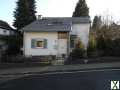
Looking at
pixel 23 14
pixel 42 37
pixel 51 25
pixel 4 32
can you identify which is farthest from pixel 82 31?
pixel 23 14

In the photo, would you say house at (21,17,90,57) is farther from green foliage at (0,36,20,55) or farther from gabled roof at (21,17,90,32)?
green foliage at (0,36,20,55)

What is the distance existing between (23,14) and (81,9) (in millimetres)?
Answer: 15657

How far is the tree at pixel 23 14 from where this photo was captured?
49.8 metres

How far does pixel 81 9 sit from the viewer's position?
60.2 meters

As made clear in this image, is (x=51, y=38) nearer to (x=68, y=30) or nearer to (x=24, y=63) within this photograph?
(x=68, y=30)

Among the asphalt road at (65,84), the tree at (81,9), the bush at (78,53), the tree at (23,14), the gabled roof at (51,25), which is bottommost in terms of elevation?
the asphalt road at (65,84)

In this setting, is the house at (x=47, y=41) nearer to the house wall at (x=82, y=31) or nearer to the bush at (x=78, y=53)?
the bush at (x=78, y=53)

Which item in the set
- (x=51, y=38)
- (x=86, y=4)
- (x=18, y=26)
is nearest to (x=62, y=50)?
(x=51, y=38)

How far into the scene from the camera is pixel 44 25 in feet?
118

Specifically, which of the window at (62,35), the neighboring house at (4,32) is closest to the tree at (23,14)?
the neighboring house at (4,32)

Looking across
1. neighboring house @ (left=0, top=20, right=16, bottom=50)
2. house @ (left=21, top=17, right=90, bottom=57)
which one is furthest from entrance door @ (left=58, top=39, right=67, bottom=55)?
neighboring house @ (left=0, top=20, right=16, bottom=50)

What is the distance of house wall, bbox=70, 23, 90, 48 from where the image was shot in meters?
35.9

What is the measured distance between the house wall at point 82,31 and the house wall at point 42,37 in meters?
3.60

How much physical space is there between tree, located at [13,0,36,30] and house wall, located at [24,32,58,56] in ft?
51.4
